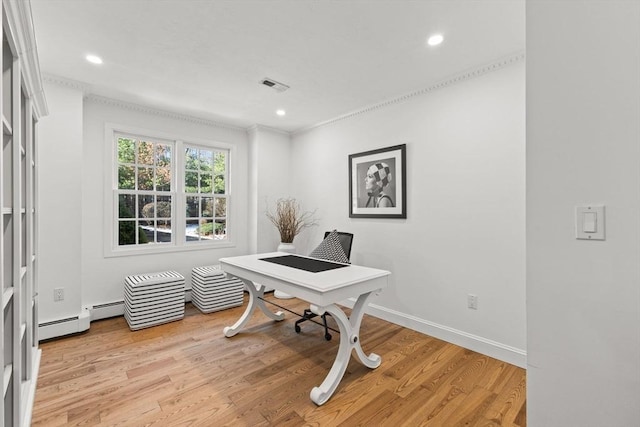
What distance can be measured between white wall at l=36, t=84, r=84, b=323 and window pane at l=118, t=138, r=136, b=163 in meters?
0.60

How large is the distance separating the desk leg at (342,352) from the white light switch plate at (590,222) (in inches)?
53.1

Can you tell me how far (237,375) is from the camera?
7.28 feet

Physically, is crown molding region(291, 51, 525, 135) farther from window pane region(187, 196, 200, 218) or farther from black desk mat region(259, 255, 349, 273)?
window pane region(187, 196, 200, 218)

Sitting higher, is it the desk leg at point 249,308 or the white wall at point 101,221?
the white wall at point 101,221

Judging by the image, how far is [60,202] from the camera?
9.30 feet

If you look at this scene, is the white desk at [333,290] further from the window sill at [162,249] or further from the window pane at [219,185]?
the window pane at [219,185]

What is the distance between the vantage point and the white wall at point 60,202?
2760 mm

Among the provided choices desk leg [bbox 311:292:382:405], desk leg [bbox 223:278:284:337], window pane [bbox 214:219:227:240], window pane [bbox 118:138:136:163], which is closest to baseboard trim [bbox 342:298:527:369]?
desk leg [bbox 311:292:382:405]

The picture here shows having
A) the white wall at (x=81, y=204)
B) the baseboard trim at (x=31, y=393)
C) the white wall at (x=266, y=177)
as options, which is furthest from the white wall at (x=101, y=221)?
the baseboard trim at (x=31, y=393)

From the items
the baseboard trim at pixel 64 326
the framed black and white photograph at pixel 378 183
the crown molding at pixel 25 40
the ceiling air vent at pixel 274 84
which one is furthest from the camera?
the framed black and white photograph at pixel 378 183

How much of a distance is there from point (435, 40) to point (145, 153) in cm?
344

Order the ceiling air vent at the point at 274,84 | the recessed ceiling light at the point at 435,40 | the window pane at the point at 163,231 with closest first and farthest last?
the recessed ceiling light at the point at 435,40
the ceiling air vent at the point at 274,84
the window pane at the point at 163,231

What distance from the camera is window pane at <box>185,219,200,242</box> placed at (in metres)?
4.01

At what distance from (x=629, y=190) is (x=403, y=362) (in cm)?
202
